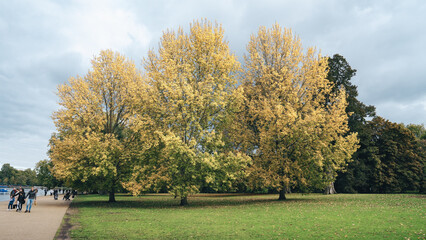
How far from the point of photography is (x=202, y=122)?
25406 millimetres

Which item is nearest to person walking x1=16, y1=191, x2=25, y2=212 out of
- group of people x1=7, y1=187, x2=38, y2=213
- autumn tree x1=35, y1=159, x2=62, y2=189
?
group of people x1=7, y1=187, x2=38, y2=213

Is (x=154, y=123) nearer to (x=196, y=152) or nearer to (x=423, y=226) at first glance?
(x=196, y=152)

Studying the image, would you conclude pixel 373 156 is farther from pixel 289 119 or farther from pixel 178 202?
pixel 178 202

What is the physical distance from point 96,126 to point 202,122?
1178cm

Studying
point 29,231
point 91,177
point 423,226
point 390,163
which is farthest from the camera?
point 390,163

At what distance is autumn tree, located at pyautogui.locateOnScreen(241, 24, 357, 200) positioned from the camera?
25.1 metres

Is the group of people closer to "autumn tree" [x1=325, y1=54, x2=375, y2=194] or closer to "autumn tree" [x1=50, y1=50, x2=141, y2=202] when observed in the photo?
"autumn tree" [x1=50, y1=50, x2=141, y2=202]

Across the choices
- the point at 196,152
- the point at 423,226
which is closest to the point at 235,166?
the point at 196,152

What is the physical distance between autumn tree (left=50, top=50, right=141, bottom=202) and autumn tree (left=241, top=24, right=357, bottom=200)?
1245cm

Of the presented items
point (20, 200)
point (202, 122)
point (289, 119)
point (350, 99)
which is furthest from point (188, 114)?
point (350, 99)

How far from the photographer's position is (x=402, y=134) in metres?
50.4

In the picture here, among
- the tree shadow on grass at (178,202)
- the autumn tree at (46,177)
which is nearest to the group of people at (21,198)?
the tree shadow on grass at (178,202)

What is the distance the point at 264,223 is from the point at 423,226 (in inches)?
254

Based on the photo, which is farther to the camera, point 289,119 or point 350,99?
point 350,99
